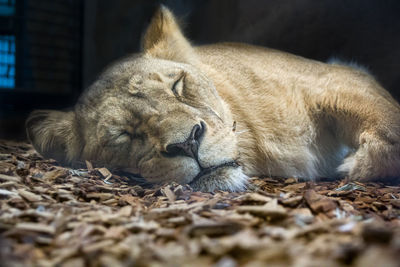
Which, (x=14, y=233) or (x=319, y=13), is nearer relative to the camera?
(x=14, y=233)

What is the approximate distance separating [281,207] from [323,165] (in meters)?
1.37

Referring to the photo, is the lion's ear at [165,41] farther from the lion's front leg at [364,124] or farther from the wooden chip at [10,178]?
the wooden chip at [10,178]

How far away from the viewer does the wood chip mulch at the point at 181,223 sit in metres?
1.17

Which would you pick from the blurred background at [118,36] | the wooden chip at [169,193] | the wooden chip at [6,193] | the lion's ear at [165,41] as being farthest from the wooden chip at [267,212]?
the blurred background at [118,36]

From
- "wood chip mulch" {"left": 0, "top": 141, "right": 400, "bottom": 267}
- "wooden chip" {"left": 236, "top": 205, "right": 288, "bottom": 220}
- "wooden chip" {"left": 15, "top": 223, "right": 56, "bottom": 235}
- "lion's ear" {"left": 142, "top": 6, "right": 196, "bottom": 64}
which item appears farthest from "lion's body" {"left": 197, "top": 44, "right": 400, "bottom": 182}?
"wooden chip" {"left": 15, "top": 223, "right": 56, "bottom": 235}

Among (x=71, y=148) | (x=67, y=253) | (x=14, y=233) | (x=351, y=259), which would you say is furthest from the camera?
(x=71, y=148)

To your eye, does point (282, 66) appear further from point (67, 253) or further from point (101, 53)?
point (67, 253)

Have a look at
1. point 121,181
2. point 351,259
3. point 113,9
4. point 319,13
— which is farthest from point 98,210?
point 319,13

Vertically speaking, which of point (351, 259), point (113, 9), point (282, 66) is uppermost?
point (113, 9)

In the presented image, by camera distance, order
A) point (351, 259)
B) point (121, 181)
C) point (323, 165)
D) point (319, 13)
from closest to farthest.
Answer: point (351, 259) → point (121, 181) → point (323, 165) → point (319, 13)

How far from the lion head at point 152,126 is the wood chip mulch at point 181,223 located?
0.12 m

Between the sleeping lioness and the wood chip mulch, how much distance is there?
157 millimetres

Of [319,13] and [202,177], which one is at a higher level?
[319,13]

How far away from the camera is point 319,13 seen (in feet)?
13.4
